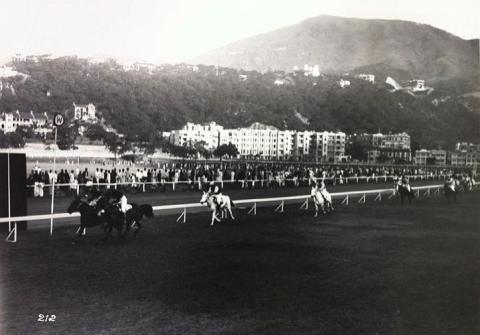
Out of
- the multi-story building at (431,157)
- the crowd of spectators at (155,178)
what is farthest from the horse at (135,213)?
the multi-story building at (431,157)

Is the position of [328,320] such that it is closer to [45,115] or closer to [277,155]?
[45,115]

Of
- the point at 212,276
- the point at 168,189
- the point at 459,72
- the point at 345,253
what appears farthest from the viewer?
the point at 168,189

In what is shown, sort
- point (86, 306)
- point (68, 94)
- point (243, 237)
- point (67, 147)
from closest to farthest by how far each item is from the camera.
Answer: point (86, 306) < point (243, 237) < point (68, 94) < point (67, 147)

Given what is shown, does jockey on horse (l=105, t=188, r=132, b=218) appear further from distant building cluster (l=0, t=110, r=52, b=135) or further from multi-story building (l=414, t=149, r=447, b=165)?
multi-story building (l=414, t=149, r=447, b=165)

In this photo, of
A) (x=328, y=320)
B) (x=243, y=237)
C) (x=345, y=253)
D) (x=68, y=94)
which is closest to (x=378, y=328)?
(x=328, y=320)

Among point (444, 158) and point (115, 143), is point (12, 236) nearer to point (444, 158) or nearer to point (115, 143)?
point (115, 143)

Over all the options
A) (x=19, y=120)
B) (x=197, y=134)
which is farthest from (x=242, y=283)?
(x=197, y=134)
